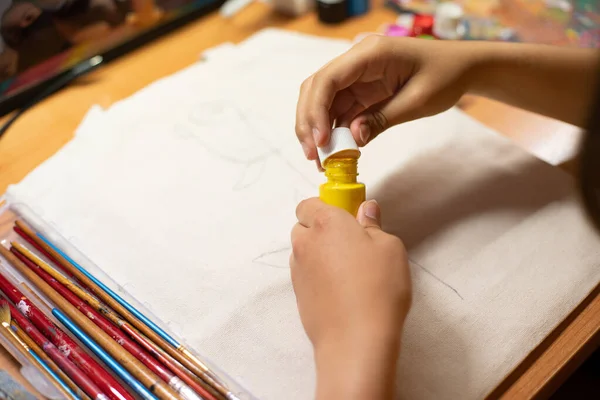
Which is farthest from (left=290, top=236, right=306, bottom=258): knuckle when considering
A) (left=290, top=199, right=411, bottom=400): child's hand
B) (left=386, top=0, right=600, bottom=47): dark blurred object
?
(left=386, top=0, right=600, bottom=47): dark blurred object

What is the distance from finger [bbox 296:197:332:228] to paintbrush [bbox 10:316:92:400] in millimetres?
216

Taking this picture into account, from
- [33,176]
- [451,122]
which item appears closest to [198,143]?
[33,176]

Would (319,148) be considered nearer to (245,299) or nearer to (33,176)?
(245,299)

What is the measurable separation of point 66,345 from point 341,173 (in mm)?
266

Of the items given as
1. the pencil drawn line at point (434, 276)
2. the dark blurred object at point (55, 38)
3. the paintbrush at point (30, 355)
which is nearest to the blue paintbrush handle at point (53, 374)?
the paintbrush at point (30, 355)

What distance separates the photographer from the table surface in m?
0.43

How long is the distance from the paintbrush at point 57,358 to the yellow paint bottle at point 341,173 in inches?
9.3

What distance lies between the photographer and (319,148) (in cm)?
48

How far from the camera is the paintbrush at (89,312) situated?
16.3 inches

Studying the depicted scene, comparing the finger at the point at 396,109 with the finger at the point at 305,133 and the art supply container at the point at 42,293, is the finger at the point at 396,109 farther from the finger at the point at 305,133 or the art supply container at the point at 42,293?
the art supply container at the point at 42,293

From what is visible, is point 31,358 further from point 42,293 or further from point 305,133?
point 305,133

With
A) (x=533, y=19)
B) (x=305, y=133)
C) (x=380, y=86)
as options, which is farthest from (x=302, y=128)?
(x=533, y=19)

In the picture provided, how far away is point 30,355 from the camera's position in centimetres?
43

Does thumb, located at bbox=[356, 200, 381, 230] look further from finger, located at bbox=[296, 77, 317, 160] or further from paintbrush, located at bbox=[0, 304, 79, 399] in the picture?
paintbrush, located at bbox=[0, 304, 79, 399]
